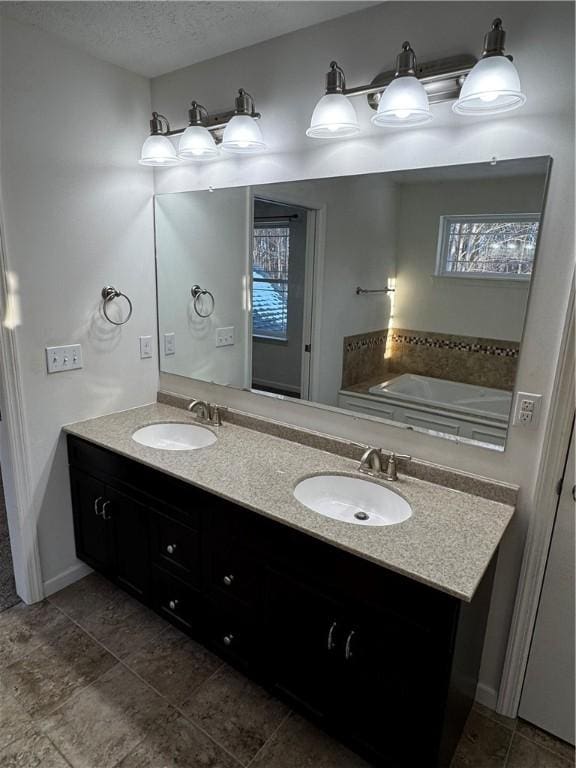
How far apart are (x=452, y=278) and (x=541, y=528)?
91cm

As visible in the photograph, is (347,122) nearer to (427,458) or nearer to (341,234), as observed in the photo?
(341,234)

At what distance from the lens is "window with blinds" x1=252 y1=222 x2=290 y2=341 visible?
206 cm

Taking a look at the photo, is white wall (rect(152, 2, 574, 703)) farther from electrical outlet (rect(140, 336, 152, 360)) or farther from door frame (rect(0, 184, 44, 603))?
door frame (rect(0, 184, 44, 603))

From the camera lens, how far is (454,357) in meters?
1.69

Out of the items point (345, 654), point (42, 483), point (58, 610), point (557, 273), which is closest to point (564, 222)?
point (557, 273)

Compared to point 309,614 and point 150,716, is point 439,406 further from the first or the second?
point 150,716

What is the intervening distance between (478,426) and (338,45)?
58.0 inches

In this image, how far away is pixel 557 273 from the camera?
1442 millimetres

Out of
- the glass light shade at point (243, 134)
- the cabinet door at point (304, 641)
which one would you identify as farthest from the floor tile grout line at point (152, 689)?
the glass light shade at point (243, 134)

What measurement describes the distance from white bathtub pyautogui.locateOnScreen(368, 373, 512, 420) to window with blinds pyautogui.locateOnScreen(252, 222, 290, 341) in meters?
0.56

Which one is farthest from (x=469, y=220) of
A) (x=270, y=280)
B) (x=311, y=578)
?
(x=311, y=578)

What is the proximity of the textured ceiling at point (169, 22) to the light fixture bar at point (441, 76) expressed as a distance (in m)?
0.30

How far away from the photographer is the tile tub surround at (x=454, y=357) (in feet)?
5.19

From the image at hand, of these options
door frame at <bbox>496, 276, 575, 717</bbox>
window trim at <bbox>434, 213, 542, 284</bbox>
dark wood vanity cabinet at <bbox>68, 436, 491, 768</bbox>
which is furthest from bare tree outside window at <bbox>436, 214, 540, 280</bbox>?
dark wood vanity cabinet at <bbox>68, 436, 491, 768</bbox>
